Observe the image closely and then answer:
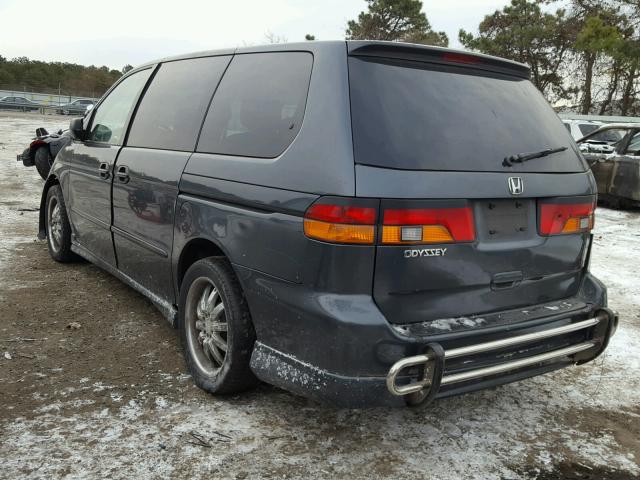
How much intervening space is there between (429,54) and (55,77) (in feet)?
229

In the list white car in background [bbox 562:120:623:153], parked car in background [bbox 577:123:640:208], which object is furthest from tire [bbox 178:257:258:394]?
parked car in background [bbox 577:123:640:208]

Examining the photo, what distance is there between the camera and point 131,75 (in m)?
4.50

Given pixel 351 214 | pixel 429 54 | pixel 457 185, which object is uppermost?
pixel 429 54

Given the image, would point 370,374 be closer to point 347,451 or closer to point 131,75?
point 347,451

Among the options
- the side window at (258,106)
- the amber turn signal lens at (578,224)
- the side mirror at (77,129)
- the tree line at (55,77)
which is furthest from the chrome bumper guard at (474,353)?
the tree line at (55,77)

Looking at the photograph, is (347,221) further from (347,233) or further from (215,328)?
(215,328)

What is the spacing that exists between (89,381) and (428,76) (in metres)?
2.42

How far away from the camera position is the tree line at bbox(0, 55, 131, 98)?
54250 millimetres

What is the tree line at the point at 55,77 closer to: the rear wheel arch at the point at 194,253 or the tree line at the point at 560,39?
the tree line at the point at 560,39

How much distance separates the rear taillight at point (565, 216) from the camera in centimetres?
280

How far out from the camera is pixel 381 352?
236cm

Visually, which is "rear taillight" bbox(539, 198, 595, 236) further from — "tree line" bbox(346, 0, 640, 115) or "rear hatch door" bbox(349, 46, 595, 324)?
"tree line" bbox(346, 0, 640, 115)

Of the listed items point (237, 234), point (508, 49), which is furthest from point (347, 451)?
point (508, 49)

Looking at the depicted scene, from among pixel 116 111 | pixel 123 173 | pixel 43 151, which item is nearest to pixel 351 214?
pixel 123 173
